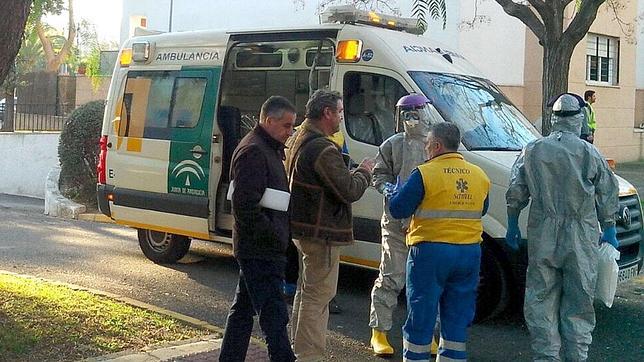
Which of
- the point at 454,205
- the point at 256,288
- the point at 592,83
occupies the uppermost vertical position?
the point at 592,83

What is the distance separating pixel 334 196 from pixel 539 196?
54.3 inches

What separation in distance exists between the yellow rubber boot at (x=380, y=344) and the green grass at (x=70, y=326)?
1284 millimetres

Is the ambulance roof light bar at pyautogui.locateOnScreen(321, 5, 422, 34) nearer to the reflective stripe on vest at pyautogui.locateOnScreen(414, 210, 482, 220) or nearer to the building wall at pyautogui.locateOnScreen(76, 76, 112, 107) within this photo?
the reflective stripe on vest at pyautogui.locateOnScreen(414, 210, 482, 220)

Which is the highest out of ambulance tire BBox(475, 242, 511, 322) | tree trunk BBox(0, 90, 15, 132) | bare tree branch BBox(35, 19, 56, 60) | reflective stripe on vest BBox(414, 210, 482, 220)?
bare tree branch BBox(35, 19, 56, 60)

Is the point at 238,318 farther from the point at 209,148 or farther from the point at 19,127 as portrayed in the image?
the point at 19,127

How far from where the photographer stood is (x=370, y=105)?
796cm

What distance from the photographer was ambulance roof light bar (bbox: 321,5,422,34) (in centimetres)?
827

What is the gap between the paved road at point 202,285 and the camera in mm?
6676

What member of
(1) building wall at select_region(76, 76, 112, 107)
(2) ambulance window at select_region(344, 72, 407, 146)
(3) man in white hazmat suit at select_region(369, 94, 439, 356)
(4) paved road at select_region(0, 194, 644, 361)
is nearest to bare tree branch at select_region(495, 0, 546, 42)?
(4) paved road at select_region(0, 194, 644, 361)

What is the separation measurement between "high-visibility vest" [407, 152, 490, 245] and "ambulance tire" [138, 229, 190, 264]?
4.95 m

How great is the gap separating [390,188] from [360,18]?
109 inches

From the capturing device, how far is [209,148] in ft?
28.9

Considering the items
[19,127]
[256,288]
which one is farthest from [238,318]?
[19,127]

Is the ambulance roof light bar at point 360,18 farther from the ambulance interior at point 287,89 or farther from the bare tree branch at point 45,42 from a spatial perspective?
the bare tree branch at point 45,42
